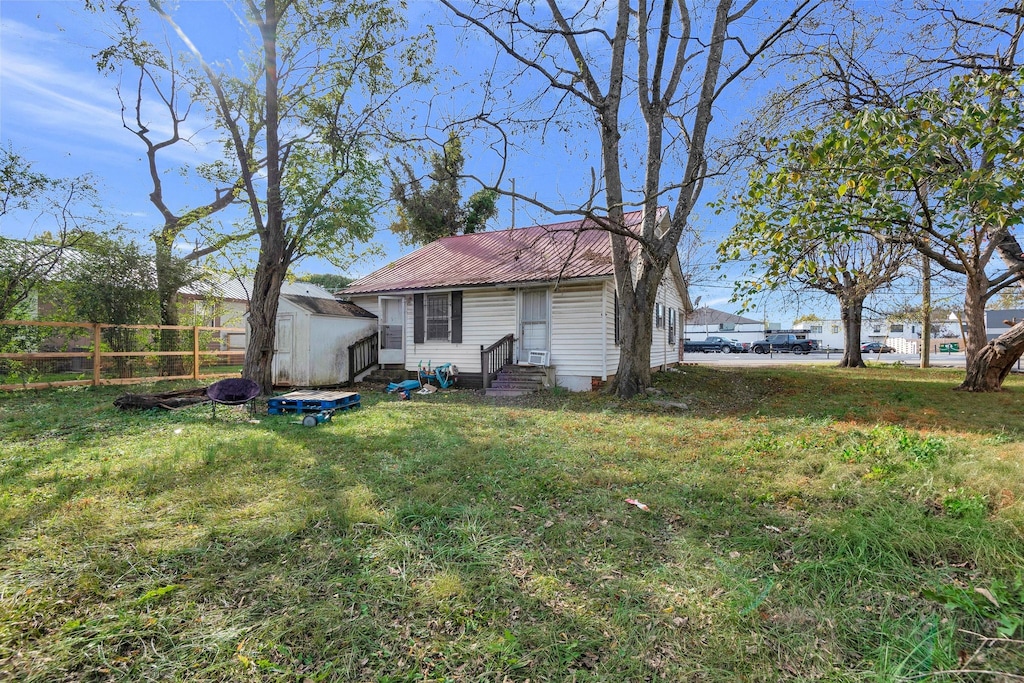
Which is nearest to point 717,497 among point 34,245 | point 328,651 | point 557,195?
point 328,651

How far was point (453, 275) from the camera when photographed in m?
13.5

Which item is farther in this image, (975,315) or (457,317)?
(457,317)

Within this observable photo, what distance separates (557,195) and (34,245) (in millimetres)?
13020

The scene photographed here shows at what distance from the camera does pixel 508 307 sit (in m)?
12.6

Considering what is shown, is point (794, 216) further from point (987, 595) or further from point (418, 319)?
point (418, 319)

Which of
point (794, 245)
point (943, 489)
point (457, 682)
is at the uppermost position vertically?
point (794, 245)

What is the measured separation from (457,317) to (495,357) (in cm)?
194

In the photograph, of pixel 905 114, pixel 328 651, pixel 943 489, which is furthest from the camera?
pixel 905 114

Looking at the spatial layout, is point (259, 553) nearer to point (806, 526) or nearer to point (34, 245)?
point (806, 526)

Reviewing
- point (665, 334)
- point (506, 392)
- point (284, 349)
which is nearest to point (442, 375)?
point (506, 392)

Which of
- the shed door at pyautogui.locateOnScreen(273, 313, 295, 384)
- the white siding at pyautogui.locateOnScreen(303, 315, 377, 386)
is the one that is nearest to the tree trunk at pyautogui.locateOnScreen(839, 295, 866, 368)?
the white siding at pyautogui.locateOnScreen(303, 315, 377, 386)

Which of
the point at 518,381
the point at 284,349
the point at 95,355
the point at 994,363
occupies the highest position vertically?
the point at 284,349

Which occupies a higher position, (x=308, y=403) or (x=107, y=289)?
(x=107, y=289)

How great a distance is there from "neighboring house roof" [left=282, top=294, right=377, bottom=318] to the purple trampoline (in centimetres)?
474
